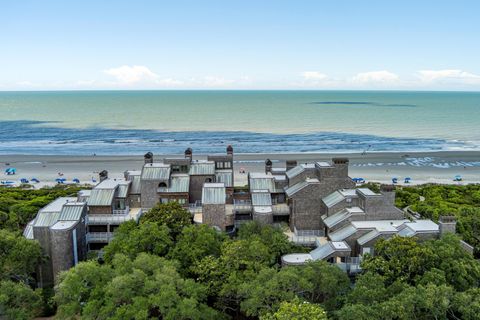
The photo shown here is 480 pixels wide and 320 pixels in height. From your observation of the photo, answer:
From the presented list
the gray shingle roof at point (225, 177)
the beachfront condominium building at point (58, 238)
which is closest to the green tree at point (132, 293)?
the beachfront condominium building at point (58, 238)

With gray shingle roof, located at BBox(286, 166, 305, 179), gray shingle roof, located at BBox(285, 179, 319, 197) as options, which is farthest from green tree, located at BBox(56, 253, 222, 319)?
gray shingle roof, located at BBox(286, 166, 305, 179)

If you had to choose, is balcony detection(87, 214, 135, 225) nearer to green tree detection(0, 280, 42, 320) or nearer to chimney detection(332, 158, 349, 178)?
green tree detection(0, 280, 42, 320)

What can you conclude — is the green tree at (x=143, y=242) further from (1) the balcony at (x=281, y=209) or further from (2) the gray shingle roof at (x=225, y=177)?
(1) the balcony at (x=281, y=209)

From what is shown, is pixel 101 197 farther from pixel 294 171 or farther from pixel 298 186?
pixel 294 171

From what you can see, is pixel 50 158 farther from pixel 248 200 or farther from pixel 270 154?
pixel 248 200

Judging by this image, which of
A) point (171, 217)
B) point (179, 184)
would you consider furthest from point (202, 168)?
point (171, 217)

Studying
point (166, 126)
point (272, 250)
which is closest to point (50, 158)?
point (166, 126)
